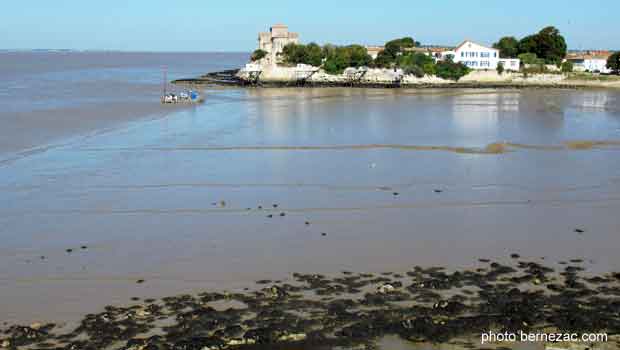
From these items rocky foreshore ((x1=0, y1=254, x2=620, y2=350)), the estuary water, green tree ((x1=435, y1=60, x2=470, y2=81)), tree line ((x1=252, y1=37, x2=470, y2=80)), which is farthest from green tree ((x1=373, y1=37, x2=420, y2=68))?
rocky foreshore ((x1=0, y1=254, x2=620, y2=350))

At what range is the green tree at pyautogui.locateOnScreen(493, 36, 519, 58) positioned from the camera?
219ft

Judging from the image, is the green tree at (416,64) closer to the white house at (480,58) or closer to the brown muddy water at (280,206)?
the white house at (480,58)

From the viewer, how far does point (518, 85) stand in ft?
176

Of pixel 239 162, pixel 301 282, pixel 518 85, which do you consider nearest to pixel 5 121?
pixel 239 162

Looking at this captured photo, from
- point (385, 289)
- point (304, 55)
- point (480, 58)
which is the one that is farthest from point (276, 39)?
point (385, 289)

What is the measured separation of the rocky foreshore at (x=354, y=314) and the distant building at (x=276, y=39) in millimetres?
65310

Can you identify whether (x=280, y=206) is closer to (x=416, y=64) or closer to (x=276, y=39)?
(x=416, y=64)

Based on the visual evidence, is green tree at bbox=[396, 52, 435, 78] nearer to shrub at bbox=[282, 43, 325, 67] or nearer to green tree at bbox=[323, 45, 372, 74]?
green tree at bbox=[323, 45, 372, 74]

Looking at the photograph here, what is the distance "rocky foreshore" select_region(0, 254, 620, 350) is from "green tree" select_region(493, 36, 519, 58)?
2436 inches

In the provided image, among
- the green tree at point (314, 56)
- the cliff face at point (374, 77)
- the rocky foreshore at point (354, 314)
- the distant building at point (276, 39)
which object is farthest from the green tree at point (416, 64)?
the rocky foreshore at point (354, 314)

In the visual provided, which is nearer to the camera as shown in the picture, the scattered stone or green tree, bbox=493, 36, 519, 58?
the scattered stone

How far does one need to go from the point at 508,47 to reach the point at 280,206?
60105mm

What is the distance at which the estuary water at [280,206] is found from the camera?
8852 mm

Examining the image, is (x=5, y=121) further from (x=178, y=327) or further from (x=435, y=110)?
(x=178, y=327)
